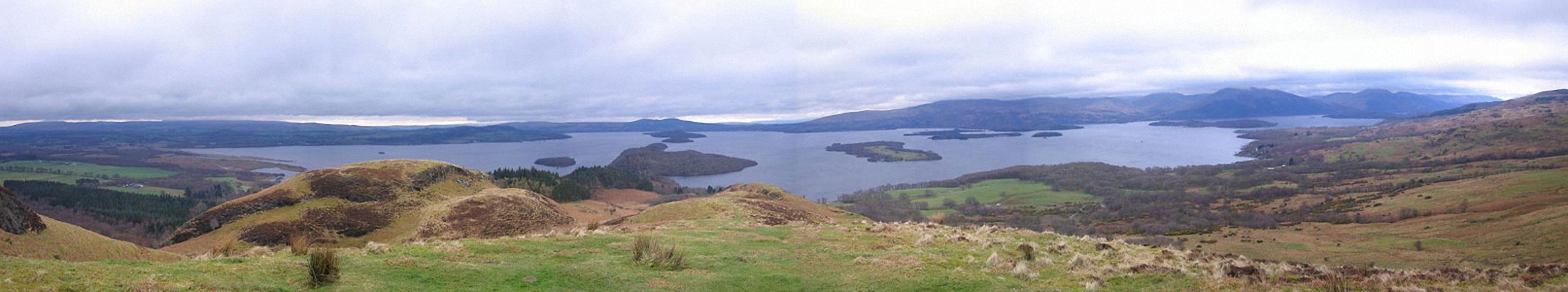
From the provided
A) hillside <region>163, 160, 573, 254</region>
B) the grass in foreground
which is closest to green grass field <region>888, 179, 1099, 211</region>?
hillside <region>163, 160, 573, 254</region>

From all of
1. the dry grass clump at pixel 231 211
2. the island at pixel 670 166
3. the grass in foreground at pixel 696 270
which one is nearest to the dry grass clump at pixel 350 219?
the dry grass clump at pixel 231 211

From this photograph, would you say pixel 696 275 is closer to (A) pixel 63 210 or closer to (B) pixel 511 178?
(B) pixel 511 178

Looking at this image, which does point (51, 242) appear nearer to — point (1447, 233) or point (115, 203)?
point (1447, 233)

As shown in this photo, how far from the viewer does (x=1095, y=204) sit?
330ft

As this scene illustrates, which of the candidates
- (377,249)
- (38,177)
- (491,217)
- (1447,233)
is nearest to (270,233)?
(491,217)

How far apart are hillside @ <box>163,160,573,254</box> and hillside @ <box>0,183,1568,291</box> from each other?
1525 cm

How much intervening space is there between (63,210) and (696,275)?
361ft

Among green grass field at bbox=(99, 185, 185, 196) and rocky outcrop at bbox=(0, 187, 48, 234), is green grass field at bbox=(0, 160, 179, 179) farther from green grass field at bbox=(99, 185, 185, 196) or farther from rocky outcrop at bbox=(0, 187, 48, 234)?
rocky outcrop at bbox=(0, 187, 48, 234)

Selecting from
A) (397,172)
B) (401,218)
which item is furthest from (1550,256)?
(397,172)

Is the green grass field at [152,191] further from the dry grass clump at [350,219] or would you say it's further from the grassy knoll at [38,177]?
the dry grass clump at [350,219]

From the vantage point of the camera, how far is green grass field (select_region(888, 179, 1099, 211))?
355ft

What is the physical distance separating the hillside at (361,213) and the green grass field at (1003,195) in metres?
78.2

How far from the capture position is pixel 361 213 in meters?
33.9

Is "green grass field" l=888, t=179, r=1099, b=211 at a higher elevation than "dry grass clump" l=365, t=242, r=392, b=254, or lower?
lower
